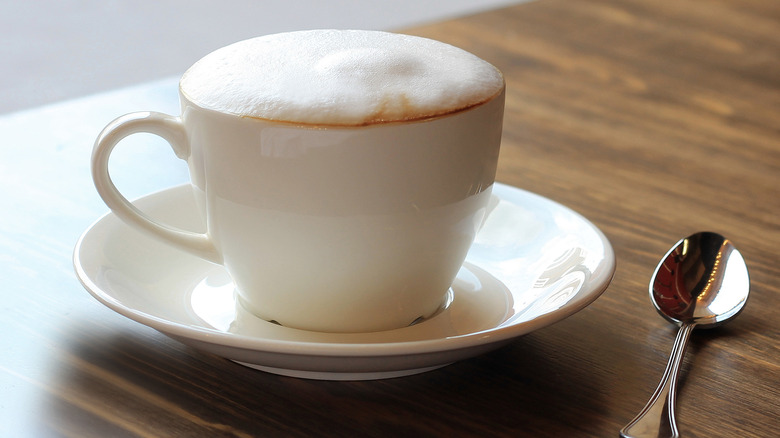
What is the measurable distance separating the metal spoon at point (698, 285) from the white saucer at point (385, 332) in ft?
0.16

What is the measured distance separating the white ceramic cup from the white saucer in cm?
2

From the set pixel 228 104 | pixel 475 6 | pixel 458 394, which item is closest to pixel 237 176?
pixel 228 104

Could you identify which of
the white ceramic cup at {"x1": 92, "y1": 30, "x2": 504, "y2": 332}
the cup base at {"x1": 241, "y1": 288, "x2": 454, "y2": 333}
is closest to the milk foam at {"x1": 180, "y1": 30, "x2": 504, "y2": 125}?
the white ceramic cup at {"x1": 92, "y1": 30, "x2": 504, "y2": 332}

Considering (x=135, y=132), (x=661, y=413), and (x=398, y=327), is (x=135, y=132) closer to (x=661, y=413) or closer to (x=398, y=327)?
(x=398, y=327)

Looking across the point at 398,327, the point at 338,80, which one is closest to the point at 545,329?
the point at 398,327

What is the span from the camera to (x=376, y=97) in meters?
0.39

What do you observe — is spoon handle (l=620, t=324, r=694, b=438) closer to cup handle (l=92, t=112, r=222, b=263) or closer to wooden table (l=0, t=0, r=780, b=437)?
wooden table (l=0, t=0, r=780, b=437)

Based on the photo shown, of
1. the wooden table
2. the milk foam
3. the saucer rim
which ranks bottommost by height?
the wooden table

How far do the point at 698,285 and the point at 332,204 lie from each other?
0.78 feet

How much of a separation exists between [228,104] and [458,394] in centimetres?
17

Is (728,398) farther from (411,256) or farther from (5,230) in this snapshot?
(5,230)

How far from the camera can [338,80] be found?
40 cm

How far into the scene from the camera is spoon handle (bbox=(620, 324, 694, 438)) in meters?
0.38

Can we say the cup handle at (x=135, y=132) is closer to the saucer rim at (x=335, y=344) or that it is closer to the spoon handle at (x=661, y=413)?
the saucer rim at (x=335, y=344)
